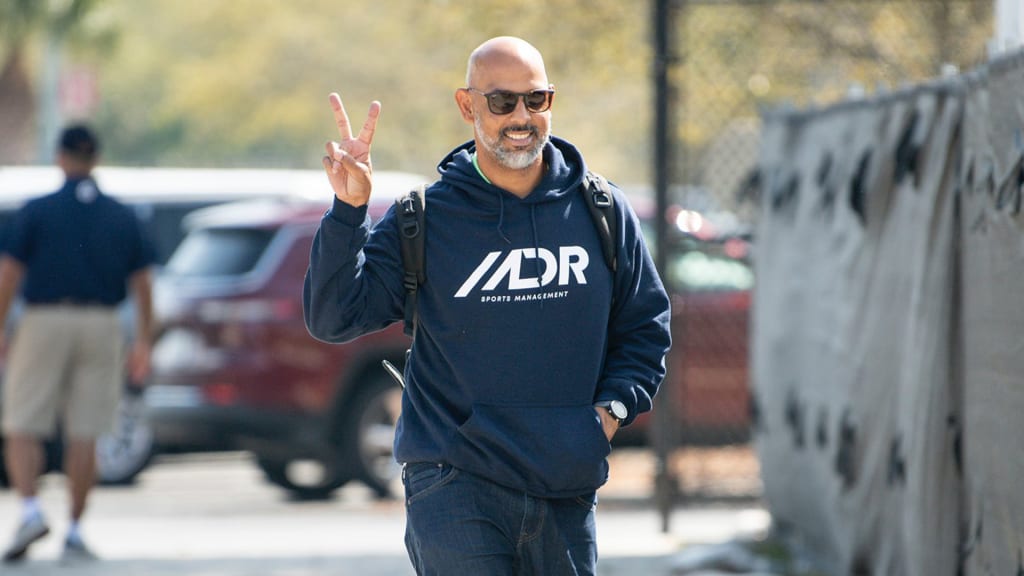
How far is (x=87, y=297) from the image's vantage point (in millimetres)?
9516

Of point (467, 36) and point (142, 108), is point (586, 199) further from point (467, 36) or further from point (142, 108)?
point (142, 108)

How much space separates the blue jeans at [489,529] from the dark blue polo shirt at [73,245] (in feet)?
17.2

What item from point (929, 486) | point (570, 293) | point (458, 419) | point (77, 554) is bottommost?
point (77, 554)

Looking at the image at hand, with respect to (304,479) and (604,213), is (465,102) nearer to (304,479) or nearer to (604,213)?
(604,213)

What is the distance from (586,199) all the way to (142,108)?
44103 mm

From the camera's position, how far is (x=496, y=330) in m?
4.55

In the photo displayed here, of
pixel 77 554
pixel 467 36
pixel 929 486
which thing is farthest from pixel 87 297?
pixel 467 36

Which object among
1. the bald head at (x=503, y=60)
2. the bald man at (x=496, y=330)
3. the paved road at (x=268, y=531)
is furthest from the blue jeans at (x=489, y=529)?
the paved road at (x=268, y=531)

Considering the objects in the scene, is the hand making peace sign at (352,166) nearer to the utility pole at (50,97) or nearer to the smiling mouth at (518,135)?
the smiling mouth at (518,135)

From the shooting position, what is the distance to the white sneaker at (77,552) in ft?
30.6

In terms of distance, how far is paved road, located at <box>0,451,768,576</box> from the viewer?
30.0ft

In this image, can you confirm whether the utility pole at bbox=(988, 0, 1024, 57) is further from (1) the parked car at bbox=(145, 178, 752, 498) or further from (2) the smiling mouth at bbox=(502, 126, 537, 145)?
(1) the parked car at bbox=(145, 178, 752, 498)

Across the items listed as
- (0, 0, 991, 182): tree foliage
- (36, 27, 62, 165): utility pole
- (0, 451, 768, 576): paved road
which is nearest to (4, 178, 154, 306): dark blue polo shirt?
(0, 451, 768, 576): paved road

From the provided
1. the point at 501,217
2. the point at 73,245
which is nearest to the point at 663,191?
the point at 73,245
